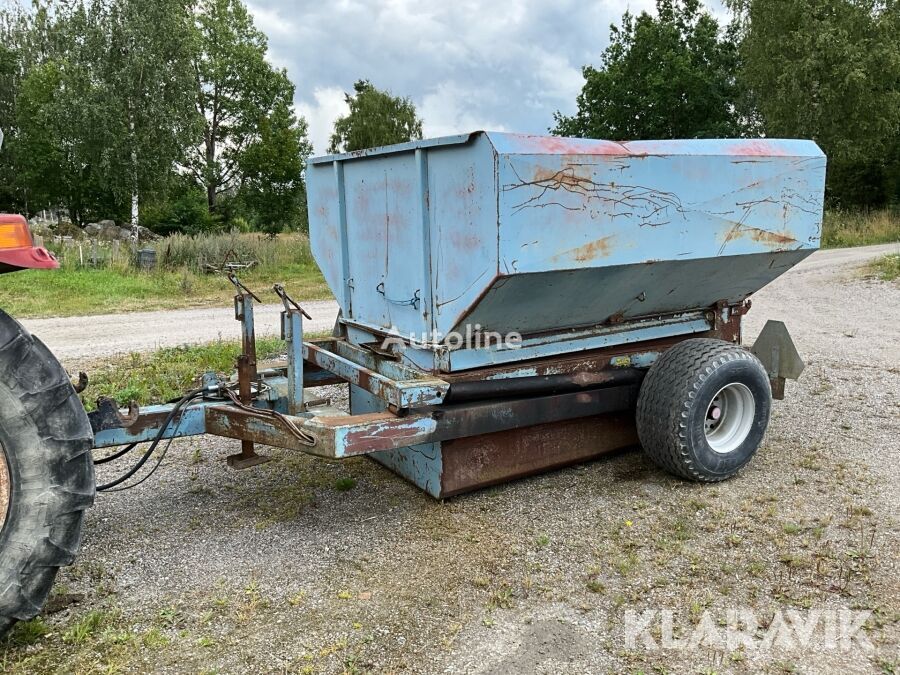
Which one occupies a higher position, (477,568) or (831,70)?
(831,70)

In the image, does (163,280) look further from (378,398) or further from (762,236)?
(762,236)

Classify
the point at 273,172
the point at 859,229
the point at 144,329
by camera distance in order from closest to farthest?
the point at 144,329 < the point at 859,229 < the point at 273,172

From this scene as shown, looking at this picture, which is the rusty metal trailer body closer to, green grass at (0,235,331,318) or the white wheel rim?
the white wheel rim

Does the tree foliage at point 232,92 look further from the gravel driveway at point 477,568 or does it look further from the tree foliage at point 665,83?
the gravel driveway at point 477,568

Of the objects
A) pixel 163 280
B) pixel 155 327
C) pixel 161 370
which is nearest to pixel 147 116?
pixel 163 280

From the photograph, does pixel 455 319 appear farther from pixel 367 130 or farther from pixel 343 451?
pixel 367 130

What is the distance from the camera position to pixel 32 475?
262 cm

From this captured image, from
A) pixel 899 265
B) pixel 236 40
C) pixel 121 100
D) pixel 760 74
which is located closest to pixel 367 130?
pixel 236 40

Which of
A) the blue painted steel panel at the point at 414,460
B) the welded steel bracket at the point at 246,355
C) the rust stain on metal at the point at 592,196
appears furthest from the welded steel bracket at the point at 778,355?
the welded steel bracket at the point at 246,355

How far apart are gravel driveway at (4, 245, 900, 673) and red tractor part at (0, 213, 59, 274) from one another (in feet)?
4.58

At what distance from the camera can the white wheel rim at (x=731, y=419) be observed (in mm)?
4297

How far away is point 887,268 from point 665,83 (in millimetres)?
19950

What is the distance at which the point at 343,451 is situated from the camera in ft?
10.9

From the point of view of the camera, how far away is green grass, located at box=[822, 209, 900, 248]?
21.4 m
